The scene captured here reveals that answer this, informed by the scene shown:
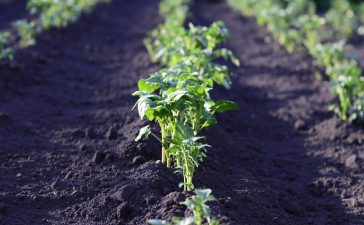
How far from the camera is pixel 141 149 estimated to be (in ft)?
16.6

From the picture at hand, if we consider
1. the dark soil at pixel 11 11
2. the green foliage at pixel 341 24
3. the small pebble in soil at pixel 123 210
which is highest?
the dark soil at pixel 11 11

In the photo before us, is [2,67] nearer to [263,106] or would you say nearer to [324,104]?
[263,106]

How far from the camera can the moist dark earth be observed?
4.32m

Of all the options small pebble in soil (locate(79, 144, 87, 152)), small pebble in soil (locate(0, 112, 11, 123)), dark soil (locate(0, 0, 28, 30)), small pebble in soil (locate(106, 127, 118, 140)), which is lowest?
small pebble in soil (locate(79, 144, 87, 152))

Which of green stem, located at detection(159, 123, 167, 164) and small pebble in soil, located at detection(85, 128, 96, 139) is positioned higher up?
small pebble in soil, located at detection(85, 128, 96, 139)

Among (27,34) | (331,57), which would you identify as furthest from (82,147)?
(27,34)

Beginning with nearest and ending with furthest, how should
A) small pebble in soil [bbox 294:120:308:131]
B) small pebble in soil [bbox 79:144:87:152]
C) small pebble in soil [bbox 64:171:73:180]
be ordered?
small pebble in soil [bbox 64:171:73:180]
small pebble in soil [bbox 79:144:87:152]
small pebble in soil [bbox 294:120:308:131]

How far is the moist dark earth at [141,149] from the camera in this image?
4.32 m

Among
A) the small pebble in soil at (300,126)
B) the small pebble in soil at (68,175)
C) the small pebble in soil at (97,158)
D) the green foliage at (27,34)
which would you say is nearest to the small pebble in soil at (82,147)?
the small pebble in soil at (97,158)

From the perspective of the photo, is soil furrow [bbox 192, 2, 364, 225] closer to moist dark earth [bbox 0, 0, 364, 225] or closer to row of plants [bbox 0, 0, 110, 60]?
moist dark earth [bbox 0, 0, 364, 225]

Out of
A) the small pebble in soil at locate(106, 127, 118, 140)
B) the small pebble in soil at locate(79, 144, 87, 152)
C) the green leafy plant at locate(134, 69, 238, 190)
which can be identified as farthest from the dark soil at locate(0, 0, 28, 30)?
the green leafy plant at locate(134, 69, 238, 190)

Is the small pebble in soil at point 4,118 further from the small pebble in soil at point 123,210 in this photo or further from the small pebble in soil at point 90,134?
the small pebble in soil at point 123,210

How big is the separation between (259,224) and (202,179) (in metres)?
0.71

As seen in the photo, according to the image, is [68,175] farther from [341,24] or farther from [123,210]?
[341,24]
